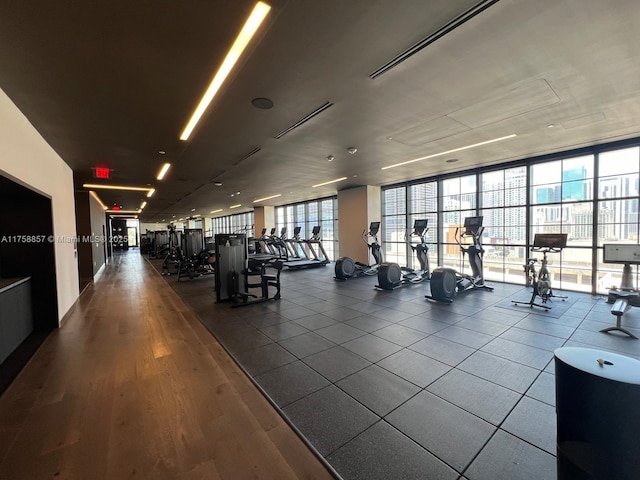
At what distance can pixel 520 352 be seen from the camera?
11.0 feet

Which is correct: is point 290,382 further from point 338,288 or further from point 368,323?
point 338,288

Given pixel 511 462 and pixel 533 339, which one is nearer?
pixel 511 462

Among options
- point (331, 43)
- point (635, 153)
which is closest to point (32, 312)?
point (331, 43)

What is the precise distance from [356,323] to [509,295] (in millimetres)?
4081

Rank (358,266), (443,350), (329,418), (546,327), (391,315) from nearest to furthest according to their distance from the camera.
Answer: (329,418)
(443,350)
(546,327)
(391,315)
(358,266)

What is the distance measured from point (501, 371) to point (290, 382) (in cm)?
229

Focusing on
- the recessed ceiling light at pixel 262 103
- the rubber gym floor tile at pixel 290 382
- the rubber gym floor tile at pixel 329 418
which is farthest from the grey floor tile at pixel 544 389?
the recessed ceiling light at pixel 262 103

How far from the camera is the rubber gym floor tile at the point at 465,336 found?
3.63m

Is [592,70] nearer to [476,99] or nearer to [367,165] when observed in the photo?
[476,99]

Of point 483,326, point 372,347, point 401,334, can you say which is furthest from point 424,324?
point 372,347

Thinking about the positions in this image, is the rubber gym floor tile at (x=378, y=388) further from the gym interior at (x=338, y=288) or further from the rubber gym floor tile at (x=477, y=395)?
the rubber gym floor tile at (x=477, y=395)

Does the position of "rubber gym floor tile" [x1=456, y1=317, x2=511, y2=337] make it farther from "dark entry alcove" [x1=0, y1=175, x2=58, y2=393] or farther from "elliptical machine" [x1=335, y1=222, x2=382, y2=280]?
"dark entry alcove" [x1=0, y1=175, x2=58, y2=393]

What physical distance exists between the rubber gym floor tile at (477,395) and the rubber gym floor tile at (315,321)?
2056mm

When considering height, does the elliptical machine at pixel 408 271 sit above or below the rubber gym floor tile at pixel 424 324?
above
